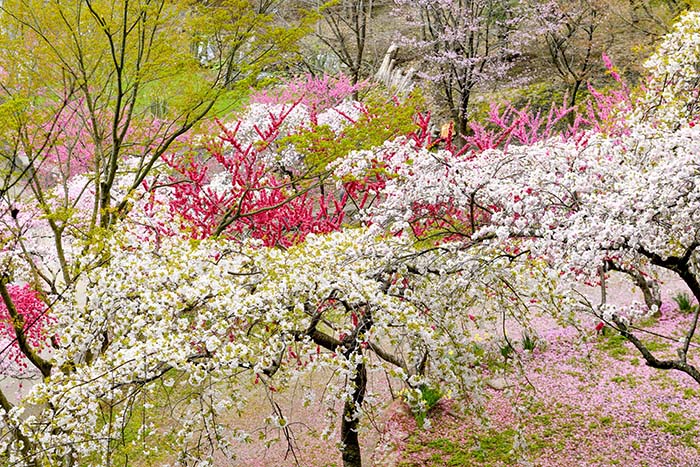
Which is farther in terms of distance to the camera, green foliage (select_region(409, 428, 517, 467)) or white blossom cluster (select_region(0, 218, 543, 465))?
green foliage (select_region(409, 428, 517, 467))

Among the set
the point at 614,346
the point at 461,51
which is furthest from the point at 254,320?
the point at 461,51

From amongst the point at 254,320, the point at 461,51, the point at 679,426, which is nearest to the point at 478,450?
the point at 679,426

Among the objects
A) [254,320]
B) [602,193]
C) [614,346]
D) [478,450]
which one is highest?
[602,193]

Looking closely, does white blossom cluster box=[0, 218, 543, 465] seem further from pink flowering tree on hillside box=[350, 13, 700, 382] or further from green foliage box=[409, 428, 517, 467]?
green foliage box=[409, 428, 517, 467]

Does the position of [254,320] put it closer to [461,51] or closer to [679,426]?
[679,426]

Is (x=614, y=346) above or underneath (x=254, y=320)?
underneath

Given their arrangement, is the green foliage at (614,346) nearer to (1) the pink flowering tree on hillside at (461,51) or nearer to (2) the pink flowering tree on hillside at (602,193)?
(2) the pink flowering tree on hillside at (602,193)

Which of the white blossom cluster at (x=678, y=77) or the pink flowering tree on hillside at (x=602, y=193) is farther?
the white blossom cluster at (x=678, y=77)

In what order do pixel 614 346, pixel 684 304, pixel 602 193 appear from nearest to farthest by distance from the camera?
pixel 602 193
pixel 614 346
pixel 684 304

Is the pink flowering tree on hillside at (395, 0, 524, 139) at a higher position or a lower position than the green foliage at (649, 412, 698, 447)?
higher

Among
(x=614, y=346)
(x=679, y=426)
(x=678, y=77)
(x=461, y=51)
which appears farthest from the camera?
(x=461, y=51)

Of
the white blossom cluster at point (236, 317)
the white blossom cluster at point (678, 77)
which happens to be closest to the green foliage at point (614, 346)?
the white blossom cluster at point (678, 77)

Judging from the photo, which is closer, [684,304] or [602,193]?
[602,193]

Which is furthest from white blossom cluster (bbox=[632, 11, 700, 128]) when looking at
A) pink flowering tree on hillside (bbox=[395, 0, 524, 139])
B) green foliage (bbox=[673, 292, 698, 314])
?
pink flowering tree on hillside (bbox=[395, 0, 524, 139])
